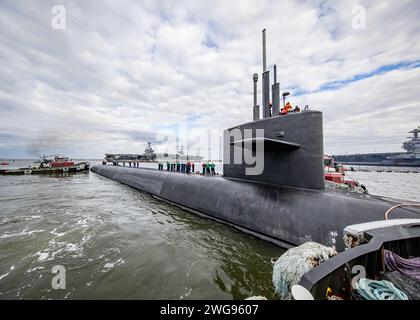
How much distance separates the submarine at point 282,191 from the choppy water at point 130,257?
662 mm

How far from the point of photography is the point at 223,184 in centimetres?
800

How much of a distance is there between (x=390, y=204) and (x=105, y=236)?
7.65 meters

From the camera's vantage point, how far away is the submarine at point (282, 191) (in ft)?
15.2

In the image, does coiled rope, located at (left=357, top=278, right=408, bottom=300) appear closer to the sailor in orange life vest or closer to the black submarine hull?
the black submarine hull

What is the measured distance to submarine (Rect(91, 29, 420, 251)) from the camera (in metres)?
4.62

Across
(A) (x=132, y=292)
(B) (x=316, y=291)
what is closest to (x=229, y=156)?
(A) (x=132, y=292)

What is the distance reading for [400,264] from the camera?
8.13 feet

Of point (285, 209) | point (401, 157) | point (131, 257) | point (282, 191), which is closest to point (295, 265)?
point (285, 209)

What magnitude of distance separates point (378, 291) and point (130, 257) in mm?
4779

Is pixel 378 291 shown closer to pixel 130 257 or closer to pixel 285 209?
pixel 285 209

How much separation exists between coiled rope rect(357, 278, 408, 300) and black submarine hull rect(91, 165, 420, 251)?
264 cm

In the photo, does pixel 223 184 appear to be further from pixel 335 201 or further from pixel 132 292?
pixel 132 292

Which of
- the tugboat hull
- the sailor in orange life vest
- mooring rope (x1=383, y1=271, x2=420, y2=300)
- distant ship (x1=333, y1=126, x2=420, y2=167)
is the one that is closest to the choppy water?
mooring rope (x1=383, y1=271, x2=420, y2=300)
